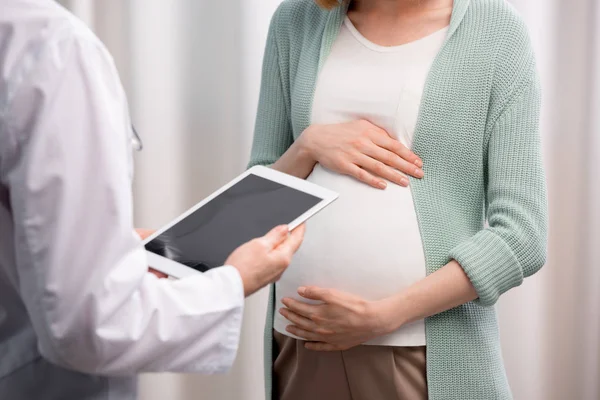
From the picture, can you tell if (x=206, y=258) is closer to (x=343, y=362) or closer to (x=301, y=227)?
(x=301, y=227)

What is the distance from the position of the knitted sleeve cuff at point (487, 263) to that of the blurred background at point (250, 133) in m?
0.73

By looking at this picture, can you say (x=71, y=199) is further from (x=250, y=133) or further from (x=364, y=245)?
(x=250, y=133)

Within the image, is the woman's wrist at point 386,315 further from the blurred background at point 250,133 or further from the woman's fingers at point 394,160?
the blurred background at point 250,133

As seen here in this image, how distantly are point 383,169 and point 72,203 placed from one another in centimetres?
62

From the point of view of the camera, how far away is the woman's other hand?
4.01 ft

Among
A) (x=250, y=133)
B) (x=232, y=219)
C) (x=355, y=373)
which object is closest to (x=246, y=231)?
(x=232, y=219)

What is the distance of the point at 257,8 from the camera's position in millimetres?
1821

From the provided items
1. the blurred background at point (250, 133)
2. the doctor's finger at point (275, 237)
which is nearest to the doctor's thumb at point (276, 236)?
the doctor's finger at point (275, 237)

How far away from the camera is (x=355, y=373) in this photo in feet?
4.09

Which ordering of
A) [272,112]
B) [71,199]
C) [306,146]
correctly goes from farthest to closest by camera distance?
1. [272,112]
2. [306,146]
3. [71,199]

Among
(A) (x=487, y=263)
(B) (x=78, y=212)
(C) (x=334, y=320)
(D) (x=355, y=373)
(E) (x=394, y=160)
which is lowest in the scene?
(D) (x=355, y=373)

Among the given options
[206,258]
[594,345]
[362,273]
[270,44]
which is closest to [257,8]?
[270,44]

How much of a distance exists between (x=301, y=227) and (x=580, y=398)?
1249 millimetres

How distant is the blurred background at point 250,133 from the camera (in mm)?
1814
